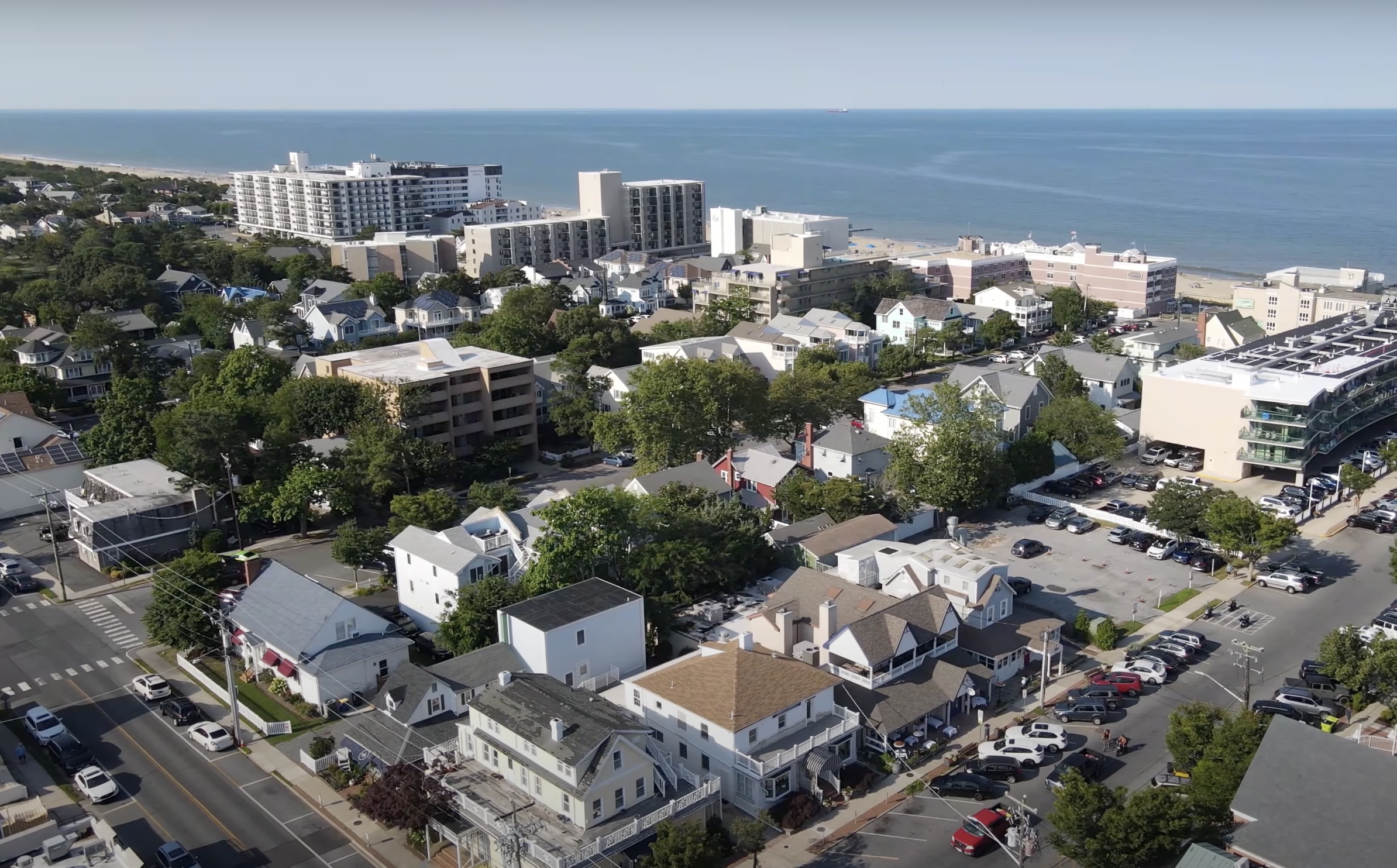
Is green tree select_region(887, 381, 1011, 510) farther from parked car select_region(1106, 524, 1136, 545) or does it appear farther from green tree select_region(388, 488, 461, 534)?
green tree select_region(388, 488, 461, 534)

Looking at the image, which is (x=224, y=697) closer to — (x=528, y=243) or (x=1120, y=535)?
(x=1120, y=535)

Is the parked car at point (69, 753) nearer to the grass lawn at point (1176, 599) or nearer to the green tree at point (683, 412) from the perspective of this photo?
the green tree at point (683, 412)

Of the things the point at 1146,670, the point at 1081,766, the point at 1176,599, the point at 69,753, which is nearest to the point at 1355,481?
the point at 1176,599

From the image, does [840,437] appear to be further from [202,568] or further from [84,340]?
[84,340]

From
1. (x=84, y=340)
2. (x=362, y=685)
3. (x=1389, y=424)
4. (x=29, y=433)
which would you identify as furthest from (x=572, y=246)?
(x=362, y=685)

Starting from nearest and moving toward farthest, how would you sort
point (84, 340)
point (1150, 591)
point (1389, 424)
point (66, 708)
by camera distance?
1. point (66, 708)
2. point (1150, 591)
3. point (1389, 424)
4. point (84, 340)
